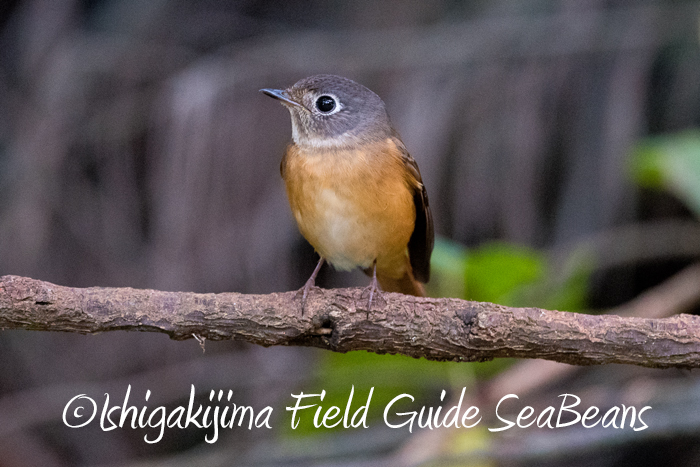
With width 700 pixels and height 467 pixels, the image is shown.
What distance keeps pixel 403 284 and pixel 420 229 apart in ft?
1.47

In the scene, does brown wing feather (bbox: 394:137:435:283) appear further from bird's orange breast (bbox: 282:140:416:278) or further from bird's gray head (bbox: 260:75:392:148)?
bird's gray head (bbox: 260:75:392:148)

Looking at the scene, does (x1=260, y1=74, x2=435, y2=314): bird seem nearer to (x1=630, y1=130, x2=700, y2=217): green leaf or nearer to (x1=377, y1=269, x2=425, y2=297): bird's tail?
(x1=377, y1=269, x2=425, y2=297): bird's tail

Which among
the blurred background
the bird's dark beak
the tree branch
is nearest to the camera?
the tree branch

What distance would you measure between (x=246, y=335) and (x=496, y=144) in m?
2.48

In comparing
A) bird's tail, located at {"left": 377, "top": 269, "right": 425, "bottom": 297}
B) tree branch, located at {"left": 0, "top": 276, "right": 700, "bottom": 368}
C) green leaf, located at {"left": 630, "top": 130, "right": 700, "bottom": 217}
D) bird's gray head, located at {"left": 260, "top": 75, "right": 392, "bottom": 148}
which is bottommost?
bird's tail, located at {"left": 377, "top": 269, "right": 425, "bottom": 297}

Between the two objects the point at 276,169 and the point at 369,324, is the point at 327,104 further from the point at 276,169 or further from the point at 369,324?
the point at 276,169

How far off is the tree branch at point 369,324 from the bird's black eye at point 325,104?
31.1 inches

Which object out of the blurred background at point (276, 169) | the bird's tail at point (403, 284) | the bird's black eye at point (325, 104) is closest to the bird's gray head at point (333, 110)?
the bird's black eye at point (325, 104)

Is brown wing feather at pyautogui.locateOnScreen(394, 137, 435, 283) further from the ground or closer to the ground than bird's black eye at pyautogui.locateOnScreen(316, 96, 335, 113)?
closer to the ground

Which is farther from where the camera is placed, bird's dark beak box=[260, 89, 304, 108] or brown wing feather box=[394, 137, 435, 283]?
brown wing feather box=[394, 137, 435, 283]

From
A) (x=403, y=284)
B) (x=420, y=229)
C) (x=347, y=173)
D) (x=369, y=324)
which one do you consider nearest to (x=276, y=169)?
(x=403, y=284)

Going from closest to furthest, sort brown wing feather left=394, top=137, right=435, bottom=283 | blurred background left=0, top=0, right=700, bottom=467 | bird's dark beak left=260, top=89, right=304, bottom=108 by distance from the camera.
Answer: bird's dark beak left=260, top=89, right=304, bottom=108
brown wing feather left=394, top=137, right=435, bottom=283
blurred background left=0, top=0, right=700, bottom=467

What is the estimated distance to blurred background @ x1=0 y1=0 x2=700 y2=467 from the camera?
12.9ft

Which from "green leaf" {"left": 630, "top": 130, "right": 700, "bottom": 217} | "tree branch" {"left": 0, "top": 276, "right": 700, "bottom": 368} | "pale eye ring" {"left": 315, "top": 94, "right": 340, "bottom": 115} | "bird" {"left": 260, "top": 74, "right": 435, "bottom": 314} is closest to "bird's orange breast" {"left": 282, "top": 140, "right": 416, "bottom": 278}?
"bird" {"left": 260, "top": 74, "right": 435, "bottom": 314}
